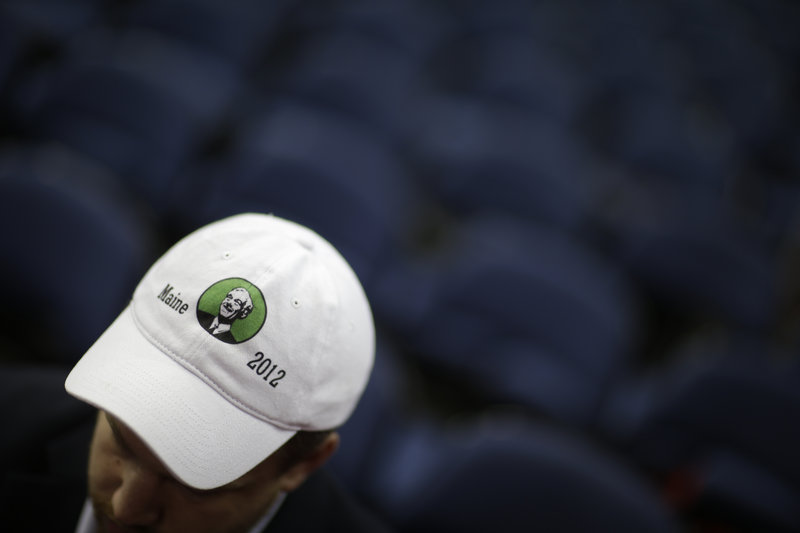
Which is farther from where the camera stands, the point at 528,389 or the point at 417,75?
the point at 417,75

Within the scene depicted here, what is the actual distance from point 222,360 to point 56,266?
2.83 ft

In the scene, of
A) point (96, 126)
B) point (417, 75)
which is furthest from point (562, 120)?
point (96, 126)

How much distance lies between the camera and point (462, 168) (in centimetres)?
260

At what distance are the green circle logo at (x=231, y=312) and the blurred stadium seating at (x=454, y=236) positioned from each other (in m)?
0.41

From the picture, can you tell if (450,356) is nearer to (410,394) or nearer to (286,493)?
(410,394)

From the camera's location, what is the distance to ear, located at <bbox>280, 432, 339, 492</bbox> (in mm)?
599

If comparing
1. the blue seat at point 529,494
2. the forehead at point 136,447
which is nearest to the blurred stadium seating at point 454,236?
the blue seat at point 529,494

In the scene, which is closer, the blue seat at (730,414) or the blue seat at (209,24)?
the blue seat at (730,414)

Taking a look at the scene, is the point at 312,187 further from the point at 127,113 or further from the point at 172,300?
the point at 172,300

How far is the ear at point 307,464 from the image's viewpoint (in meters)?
0.60

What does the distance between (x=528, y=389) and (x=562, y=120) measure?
229 cm

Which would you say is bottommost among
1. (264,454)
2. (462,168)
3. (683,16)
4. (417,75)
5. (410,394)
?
(410,394)

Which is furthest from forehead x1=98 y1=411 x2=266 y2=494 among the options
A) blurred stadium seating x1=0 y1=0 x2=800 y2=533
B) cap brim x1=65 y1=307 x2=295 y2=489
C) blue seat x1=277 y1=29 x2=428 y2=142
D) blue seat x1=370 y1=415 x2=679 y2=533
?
blue seat x1=277 y1=29 x2=428 y2=142

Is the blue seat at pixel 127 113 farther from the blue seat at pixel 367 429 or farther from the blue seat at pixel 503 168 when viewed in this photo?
the blue seat at pixel 367 429
